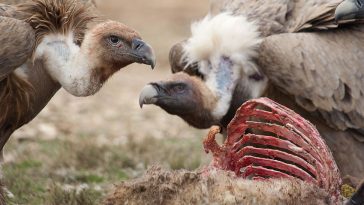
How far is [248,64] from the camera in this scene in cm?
716

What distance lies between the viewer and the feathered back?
635cm

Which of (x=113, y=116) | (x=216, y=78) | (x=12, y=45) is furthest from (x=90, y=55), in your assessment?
(x=113, y=116)

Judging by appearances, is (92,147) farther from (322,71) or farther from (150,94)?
(322,71)

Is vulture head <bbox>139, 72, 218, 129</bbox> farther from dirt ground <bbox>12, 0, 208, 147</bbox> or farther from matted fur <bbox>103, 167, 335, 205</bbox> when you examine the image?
matted fur <bbox>103, 167, 335, 205</bbox>

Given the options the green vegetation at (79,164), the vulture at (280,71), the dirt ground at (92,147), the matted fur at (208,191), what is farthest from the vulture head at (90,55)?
the matted fur at (208,191)

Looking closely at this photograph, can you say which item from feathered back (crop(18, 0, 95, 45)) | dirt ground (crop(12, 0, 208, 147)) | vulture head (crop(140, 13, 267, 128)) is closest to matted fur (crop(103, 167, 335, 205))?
feathered back (crop(18, 0, 95, 45))

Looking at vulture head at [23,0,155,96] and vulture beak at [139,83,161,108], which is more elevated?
vulture head at [23,0,155,96]

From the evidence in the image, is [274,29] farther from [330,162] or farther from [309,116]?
[330,162]

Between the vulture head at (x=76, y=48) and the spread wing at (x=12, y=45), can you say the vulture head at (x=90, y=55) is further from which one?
the spread wing at (x=12, y=45)

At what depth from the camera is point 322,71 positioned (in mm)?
6820

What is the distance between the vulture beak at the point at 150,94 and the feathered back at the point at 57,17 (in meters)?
0.59

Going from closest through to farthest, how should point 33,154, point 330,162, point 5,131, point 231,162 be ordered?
point 330,162
point 231,162
point 5,131
point 33,154

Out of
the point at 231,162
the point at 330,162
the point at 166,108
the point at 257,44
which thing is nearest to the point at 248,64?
the point at 257,44

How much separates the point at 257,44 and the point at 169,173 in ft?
7.94
